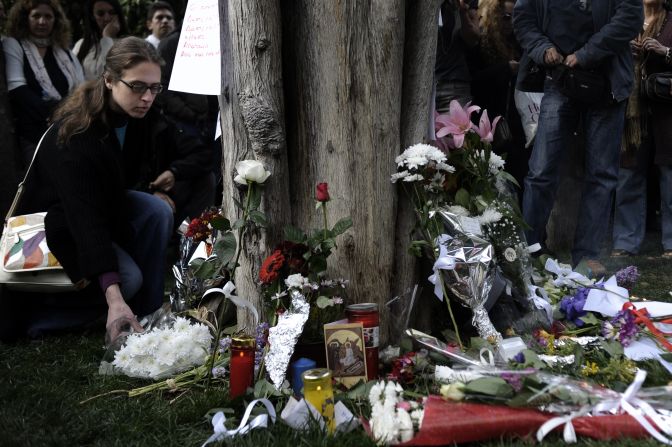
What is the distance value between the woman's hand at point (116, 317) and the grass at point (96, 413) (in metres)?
0.17

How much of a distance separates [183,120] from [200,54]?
216cm

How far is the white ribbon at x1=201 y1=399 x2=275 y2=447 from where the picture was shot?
257 centimetres

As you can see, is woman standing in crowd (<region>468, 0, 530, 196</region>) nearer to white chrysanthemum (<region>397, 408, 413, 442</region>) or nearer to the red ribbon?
the red ribbon

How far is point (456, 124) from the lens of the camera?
12.3ft

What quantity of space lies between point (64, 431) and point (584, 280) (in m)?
2.60

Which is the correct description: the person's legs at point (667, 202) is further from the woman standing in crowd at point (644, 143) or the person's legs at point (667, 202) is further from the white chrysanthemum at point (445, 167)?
the white chrysanthemum at point (445, 167)

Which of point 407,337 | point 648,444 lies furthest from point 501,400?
point 407,337

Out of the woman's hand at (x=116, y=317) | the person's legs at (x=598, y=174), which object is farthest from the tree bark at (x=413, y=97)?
the person's legs at (x=598, y=174)

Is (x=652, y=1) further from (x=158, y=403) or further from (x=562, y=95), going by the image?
(x=158, y=403)

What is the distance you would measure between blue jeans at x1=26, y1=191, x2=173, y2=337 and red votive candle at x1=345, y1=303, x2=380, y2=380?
161 cm

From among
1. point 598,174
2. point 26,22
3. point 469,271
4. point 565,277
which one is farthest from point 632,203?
point 26,22

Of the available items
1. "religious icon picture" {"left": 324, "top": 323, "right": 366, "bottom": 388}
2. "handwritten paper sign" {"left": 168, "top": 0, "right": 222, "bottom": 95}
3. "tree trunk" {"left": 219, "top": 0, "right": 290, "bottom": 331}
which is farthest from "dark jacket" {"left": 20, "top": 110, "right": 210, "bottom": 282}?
"religious icon picture" {"left": 324, "top": 323, "right": 366, "bottom": 388}

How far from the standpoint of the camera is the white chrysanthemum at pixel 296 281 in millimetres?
3055

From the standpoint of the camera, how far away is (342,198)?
3.32 metres
